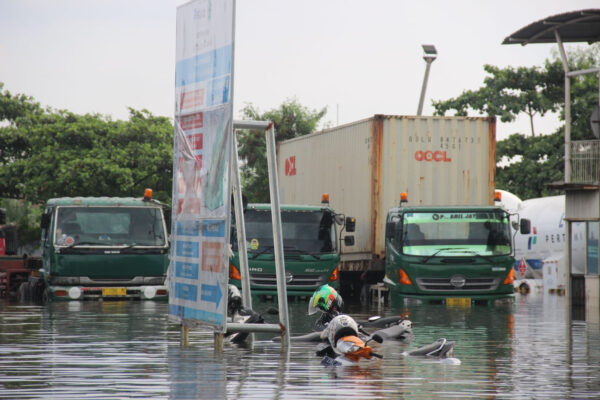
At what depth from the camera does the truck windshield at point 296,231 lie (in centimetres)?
2877

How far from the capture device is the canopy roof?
3434cm

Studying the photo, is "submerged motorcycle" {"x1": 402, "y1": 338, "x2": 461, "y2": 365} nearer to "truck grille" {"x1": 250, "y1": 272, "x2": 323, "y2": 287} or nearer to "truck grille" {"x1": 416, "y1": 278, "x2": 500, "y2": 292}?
"truck grille" {"x1": 416, "y1": 278, "x2": 500, "y2": 292}

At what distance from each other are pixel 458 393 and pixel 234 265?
18304 millimetres

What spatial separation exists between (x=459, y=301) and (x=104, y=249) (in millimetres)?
8158

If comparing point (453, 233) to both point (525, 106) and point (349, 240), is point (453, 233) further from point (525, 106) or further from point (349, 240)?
point (525, 106)

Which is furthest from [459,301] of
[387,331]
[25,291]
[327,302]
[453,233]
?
[327,302]

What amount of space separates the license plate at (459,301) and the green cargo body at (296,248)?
9.35 feet

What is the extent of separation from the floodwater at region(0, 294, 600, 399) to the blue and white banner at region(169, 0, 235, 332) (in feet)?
2.24

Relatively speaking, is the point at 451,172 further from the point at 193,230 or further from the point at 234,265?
the point at 193,230

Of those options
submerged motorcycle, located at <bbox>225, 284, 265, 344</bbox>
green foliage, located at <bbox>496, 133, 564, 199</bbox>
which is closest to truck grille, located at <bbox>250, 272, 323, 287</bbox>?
submerged motorcycle, located at <bbox>225, 284, 265, 344</bbox>

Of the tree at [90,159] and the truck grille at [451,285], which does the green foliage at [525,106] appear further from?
the truck grille at [451,285]

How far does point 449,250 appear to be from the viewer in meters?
27.7

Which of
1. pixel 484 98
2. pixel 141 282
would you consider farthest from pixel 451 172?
pixel 484 98

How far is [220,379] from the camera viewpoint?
10.8m
